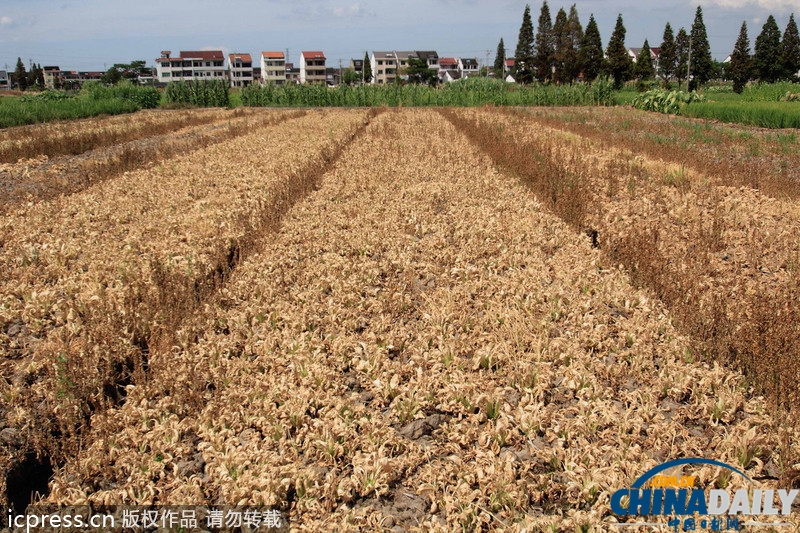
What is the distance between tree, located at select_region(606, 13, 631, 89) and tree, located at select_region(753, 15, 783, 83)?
16.1 m

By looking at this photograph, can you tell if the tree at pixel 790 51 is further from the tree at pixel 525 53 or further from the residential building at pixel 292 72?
the residential building at pixel 292 72

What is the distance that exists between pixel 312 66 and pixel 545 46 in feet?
237

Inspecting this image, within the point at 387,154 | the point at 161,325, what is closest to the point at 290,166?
the point at 387,154

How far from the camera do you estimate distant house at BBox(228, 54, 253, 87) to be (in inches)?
5239

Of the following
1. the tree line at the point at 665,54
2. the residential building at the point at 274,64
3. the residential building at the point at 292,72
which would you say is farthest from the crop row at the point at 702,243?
the residential building at the point at 292,72

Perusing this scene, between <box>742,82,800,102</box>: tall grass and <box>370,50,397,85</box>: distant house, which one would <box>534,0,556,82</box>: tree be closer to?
<box>742,82,800,102</box>: tall grass

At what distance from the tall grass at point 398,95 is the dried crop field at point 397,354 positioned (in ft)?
125

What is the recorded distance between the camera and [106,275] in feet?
21.0

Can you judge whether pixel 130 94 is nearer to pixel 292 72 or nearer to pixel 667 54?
pixel 667 54

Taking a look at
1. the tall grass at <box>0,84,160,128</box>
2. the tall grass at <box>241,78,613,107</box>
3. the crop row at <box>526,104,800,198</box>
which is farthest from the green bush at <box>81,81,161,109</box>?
the crop row at <box>526,104,800,198</box>

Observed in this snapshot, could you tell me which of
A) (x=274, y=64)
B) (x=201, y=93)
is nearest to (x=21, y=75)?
(x=274, y=64)

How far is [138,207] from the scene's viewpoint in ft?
31.4

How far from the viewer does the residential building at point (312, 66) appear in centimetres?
13388

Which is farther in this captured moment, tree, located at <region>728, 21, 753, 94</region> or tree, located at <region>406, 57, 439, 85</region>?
tree, located at <region>406, 57, 439, 85</region>
